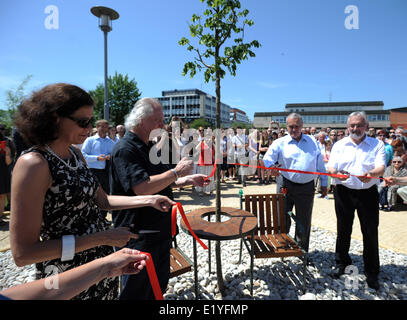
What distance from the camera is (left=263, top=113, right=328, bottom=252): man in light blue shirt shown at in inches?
147

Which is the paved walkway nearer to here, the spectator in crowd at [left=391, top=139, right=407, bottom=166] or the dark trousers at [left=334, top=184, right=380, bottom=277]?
the dark trousers at [left=334, top=184, right=380, bottom=277]

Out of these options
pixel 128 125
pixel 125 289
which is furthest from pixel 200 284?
pixel 128 125

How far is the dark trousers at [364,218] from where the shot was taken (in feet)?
10.4

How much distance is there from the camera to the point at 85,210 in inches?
60.7

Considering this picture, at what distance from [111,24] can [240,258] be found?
375 inches

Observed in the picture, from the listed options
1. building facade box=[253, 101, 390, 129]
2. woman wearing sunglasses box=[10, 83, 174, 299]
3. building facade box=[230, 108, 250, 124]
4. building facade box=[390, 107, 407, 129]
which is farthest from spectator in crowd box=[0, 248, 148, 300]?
building facade box=[230, 108, 250, 124]

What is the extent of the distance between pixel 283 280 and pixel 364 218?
58.3 inches

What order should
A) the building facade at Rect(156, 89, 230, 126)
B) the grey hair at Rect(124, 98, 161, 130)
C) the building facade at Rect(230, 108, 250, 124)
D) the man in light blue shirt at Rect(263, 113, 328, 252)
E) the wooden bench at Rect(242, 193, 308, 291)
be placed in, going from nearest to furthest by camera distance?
the grey hair at Rect(124, 98, 161, 130) < the wooden bench at Rect(242, 193, 308, 291) < the man in light blue shirt at Rect(263, 113, 328, 252) < the building facade at Rect(156, 89, 230, 126) < the building facade at Rect(230, 108, 250, 124)

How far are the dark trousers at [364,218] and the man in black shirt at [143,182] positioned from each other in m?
2.61

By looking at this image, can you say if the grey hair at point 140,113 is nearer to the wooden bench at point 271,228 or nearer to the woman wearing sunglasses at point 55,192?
the woman wearing sunglasses at point 55,192

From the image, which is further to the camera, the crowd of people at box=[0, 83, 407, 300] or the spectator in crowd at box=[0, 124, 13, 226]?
the spectator in crowd at box=[0, 124, 13, 226]

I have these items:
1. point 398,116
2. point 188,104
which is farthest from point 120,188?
point 188,104

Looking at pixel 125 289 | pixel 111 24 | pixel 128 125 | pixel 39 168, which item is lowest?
pixel 125 289
